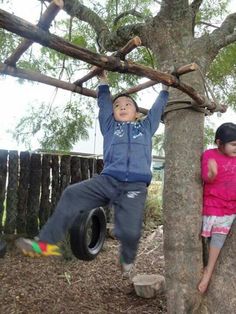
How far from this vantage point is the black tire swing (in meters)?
2.69

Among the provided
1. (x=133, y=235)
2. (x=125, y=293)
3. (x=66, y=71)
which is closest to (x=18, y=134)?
(x=66, y=71)

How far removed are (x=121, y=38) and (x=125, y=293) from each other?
8.00 ft

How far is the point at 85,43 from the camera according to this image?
14.0 feet

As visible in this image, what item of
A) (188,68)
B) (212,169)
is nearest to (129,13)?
(188,68)

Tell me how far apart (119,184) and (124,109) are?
1.49ft

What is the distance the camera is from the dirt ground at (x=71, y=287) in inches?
153

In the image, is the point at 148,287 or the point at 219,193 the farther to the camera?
the point at 148,287

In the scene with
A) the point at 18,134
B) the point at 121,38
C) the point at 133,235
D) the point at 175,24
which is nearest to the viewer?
the point at 133,235

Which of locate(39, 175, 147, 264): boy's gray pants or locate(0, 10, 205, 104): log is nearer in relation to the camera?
locate(0, 10, 205, 104): log

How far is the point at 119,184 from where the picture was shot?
7.83 feet

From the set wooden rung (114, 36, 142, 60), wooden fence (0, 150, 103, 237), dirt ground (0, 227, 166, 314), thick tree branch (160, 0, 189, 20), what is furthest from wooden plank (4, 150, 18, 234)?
wooden rung (114, 36, 142, 60)

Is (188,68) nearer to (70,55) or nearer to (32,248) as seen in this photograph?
(70,55)

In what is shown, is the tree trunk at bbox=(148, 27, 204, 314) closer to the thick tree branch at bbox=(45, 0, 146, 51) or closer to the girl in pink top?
the girl in pink top

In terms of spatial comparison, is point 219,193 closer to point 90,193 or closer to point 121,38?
point 90,193
